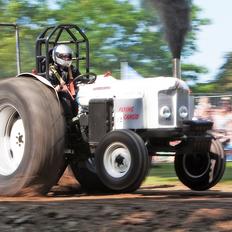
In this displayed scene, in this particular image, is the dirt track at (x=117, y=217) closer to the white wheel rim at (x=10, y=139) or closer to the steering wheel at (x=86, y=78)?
the white wheel rim at (x=10, y=139)

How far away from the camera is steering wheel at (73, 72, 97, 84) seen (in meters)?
9.88

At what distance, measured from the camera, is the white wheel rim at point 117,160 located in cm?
876

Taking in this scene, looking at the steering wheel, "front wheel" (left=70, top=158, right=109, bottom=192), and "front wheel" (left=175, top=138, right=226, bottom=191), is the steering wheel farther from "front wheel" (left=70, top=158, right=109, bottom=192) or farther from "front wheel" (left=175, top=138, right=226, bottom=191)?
"front wheel" (left=175, top=138, right=226, bottom=191)

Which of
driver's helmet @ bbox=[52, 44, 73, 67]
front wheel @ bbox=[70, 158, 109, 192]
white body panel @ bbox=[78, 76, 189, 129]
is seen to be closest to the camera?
white body panel @ bbox=[78, 76, 189, 129]

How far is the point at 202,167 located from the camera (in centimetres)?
970

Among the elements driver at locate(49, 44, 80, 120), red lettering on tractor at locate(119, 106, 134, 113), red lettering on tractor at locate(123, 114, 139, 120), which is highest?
driver at locate(49, 44, 80, 120)

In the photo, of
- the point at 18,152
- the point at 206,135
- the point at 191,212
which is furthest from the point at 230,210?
the point at 18,152

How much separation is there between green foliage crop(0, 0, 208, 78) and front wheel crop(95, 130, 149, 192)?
2035 cm

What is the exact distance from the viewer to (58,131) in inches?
352

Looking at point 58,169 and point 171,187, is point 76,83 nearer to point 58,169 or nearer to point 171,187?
point 58,169

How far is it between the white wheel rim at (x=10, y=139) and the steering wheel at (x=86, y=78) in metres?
0.98

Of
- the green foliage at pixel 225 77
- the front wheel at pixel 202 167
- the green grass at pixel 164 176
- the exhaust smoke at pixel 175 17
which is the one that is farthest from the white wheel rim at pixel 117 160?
the green foliage at pixel 225 77

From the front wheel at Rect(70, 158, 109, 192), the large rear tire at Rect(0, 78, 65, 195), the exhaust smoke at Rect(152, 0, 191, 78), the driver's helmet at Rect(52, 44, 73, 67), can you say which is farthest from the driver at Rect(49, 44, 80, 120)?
the exhaust smoke at Rect(152, 0, 191, 78)

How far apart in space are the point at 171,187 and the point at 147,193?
1257mm
